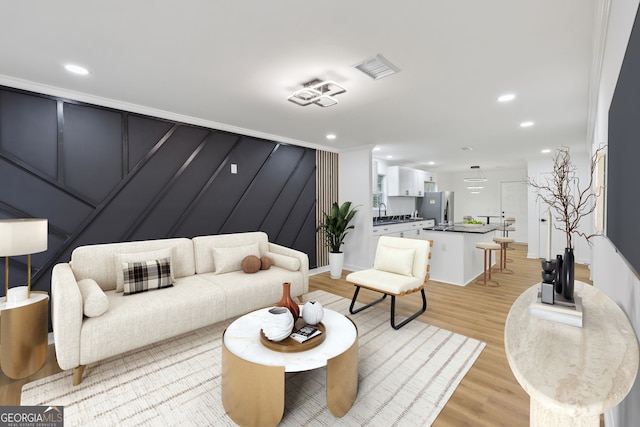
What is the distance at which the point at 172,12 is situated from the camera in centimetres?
168

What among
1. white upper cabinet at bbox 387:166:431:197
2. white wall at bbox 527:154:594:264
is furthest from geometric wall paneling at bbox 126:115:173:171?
white wall at bbox 527:154:594:264

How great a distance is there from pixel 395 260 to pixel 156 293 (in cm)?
252

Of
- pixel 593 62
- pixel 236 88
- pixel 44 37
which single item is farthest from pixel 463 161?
pixel 44 37

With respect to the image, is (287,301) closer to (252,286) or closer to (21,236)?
(252,286)

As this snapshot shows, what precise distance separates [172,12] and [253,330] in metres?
2.15

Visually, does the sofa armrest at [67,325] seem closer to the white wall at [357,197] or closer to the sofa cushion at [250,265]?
the sofa cushion at [250,265]

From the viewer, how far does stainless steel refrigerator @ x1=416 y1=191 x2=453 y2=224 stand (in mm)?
7480

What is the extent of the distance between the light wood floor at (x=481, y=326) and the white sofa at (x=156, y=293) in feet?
4.40

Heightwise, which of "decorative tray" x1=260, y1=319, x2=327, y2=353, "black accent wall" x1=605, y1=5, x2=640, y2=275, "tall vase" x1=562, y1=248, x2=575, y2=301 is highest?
"black accent wall" x1=605, y1=5, x2=640, y2=275

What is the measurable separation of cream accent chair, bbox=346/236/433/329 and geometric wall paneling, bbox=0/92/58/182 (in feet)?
10.8

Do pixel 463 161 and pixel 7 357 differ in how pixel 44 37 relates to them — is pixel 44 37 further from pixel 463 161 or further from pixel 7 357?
pixel 463 161

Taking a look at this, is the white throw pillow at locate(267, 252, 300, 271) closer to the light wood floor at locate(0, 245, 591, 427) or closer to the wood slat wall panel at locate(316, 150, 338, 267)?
the light wood floor at locate(0, 245, 591, 427)

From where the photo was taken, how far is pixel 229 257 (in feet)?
11.0

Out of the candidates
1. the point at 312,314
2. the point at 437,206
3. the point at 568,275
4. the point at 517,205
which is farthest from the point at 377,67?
the point at 517,205
